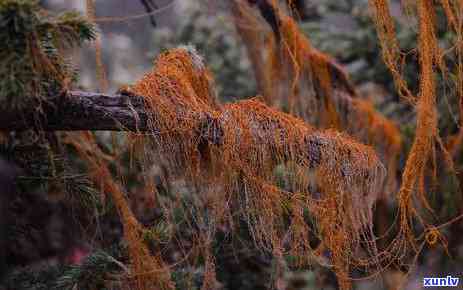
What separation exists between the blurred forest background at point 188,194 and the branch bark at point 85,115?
0.52 ft

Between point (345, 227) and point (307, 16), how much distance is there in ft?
9.46

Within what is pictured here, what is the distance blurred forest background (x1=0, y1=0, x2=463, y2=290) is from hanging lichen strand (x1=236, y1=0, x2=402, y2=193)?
0.62 ft

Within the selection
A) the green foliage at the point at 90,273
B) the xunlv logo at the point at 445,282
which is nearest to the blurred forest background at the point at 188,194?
the green foliage at the point at 90,273

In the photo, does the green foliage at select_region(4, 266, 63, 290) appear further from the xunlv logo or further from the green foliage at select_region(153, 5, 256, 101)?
the green foliage at select_region(153, 5, 256, 101)

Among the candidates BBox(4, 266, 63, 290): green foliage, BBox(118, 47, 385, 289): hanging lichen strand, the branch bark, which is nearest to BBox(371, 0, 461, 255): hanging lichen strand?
BBox(118, 47, 385, 289): hanging lichen strand

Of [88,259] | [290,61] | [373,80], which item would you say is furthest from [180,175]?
[373,80]

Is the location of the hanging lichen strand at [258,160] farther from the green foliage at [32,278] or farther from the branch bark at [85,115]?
the green foliage at [32,278]

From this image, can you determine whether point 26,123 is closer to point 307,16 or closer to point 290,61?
point 290,61

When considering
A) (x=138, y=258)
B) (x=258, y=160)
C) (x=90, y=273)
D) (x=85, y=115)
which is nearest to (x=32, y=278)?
(x=90, y=273)

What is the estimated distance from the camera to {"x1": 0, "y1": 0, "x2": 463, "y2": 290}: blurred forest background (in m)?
2.55

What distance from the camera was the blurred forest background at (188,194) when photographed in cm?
255

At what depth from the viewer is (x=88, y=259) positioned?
8.07ft

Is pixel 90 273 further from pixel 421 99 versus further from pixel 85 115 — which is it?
pixel 421 99

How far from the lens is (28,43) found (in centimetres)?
185
